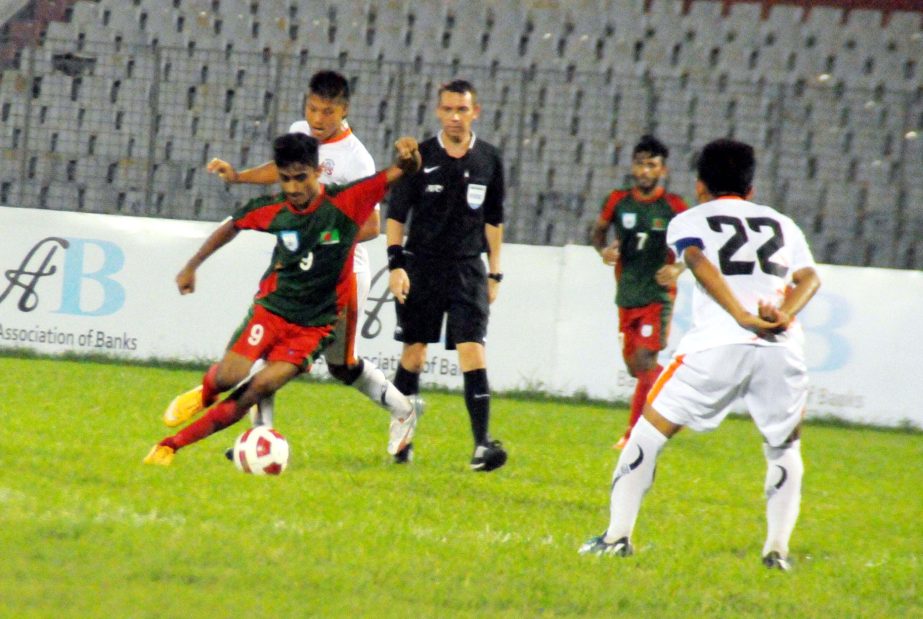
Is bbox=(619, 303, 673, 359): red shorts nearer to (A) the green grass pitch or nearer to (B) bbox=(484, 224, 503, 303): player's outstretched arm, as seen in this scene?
(A) the green grass pitch

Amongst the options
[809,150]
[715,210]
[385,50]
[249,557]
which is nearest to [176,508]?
[249,557]

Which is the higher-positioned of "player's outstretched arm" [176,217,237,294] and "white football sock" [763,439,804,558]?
"player's outstretched arm" [176,217,237,294]

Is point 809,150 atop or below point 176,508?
atop

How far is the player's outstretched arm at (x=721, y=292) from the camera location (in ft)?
17.7

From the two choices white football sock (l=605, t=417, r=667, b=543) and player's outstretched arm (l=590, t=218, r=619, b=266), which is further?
player's outstretched arm (l=590, t=218, r=619, b=266)

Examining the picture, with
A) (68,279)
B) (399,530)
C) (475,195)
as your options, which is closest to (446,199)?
(475,195)

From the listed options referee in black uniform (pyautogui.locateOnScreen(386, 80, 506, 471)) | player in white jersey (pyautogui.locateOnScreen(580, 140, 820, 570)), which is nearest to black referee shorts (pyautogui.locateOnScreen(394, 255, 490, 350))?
referee in black uniform (pyautogui.locateOnScreen(386, 80, 506, 471))

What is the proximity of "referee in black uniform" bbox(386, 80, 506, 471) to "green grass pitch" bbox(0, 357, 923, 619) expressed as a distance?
710mm

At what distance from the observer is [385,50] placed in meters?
17.6

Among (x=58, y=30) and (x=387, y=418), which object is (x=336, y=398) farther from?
(x=58, y=30)

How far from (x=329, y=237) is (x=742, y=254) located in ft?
7.05

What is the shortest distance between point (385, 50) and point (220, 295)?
203 inches

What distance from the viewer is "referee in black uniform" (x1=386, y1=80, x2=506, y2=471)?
7.96m

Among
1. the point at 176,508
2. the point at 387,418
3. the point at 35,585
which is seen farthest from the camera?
the point at 387,418
